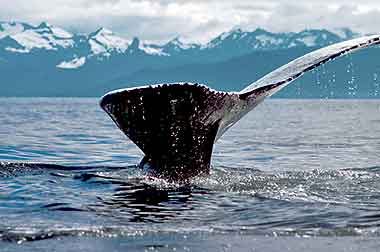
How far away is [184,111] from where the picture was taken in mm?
6066

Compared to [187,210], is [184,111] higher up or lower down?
higher up

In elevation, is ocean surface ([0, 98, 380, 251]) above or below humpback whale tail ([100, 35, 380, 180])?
below

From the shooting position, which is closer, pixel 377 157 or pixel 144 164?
pixel 144 164

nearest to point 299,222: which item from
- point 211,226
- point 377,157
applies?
point 211,226

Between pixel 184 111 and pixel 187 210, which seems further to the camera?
pixel 184 111

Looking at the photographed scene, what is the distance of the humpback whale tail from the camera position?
19.4ft

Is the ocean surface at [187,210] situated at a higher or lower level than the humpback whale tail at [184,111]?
lower

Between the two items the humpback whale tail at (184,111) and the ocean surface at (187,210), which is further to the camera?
the humpback whale tail at (184,111)

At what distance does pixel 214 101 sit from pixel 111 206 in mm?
1204

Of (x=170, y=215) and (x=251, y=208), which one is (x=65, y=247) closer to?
(x=170, y=215)

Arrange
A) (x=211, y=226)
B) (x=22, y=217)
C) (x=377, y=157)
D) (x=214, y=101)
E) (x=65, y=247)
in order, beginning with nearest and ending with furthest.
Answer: (x=65, y=247) < (x=211, y=226) < (x=22, y=217) < (x=214, y=101) < (x=377, y=157)

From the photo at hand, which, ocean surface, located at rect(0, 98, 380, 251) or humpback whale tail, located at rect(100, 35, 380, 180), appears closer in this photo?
ocean surface, located at rect(0, 98, 380, 251)

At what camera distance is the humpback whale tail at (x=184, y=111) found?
5918mm

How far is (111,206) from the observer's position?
613cm
